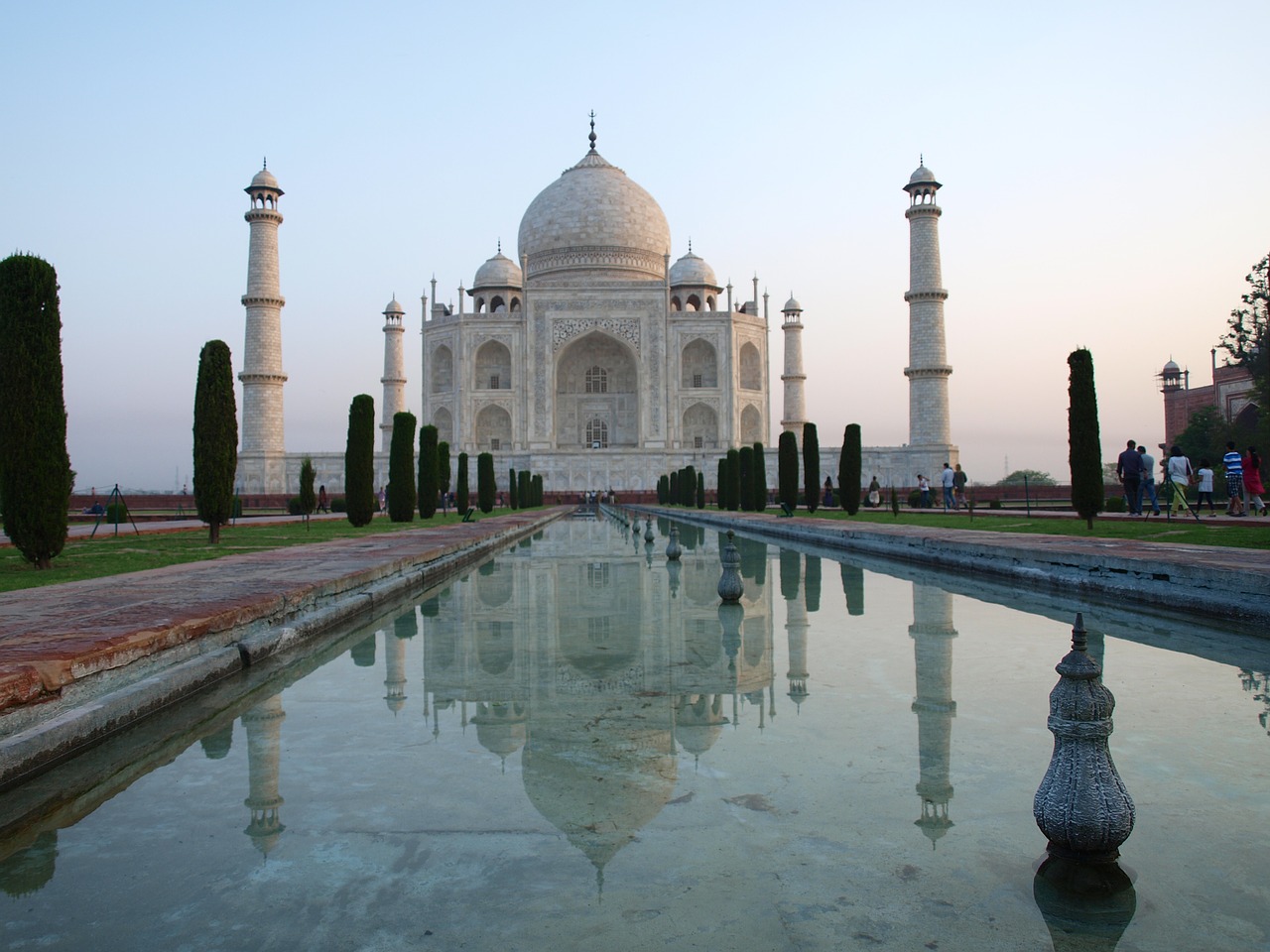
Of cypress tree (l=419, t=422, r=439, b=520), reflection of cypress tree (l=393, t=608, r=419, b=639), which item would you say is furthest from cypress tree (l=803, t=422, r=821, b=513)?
reflection of cypress tree (l=393, t=608, r=419, b=639)

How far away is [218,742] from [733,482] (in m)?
18.4

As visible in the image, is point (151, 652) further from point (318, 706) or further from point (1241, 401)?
point (1241, 401)

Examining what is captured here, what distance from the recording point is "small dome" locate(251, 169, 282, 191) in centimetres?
2739

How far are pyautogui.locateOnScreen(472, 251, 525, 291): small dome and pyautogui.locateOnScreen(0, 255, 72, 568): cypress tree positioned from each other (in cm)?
3031

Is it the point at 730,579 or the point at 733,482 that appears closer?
the point at 730,579

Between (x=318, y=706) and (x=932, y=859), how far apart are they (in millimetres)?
1886

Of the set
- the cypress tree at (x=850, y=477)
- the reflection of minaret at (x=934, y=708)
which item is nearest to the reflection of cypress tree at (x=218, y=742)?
the reflection of minaret at (x=934, y=708)

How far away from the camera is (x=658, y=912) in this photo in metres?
1.41

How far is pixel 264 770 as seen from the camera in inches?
85.7

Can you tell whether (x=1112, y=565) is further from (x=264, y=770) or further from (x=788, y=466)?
(x=788, y=466)

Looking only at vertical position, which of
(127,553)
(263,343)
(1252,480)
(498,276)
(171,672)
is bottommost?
(171,672)

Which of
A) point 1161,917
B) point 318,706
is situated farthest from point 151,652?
point 1161,917

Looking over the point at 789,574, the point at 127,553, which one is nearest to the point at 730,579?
the point at 789,574

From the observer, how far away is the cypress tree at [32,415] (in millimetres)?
6363
